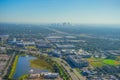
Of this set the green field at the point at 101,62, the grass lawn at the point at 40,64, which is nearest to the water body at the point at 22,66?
the grass lawn at the point at 40,64

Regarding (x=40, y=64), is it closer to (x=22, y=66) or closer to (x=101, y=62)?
(x=22, y=66)

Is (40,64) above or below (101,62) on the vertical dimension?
above

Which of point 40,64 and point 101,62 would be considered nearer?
point 40,64

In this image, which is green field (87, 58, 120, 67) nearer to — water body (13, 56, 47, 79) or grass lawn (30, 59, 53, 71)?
grass lawn (30, 59, 53, 71)

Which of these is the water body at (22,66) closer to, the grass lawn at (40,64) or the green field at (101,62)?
the grass lawn at (40,64)

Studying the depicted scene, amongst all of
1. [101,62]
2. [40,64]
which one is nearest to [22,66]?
[40,64]

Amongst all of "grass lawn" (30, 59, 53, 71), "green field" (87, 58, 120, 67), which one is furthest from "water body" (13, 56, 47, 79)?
"green field" (87, 58, 120, 67)
